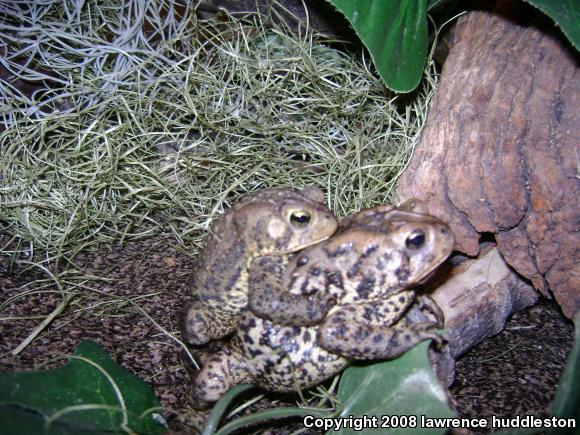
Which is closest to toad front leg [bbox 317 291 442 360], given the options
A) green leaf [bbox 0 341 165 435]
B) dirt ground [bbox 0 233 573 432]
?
dirt ground [bbox 0 233 573 432]

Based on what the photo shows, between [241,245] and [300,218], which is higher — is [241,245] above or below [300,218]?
below

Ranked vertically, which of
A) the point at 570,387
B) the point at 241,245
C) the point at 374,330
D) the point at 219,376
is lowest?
the point at 219,376

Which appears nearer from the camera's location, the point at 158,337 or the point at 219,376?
the point at 219,376

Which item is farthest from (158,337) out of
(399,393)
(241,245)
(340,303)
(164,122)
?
(164,122)

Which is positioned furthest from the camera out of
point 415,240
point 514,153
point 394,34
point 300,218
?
point 394,34

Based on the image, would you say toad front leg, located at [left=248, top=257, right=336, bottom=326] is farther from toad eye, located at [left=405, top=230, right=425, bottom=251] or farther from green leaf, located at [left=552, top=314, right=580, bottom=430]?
green leaf, located at [left=552, top=314, right=580, bottom=430]

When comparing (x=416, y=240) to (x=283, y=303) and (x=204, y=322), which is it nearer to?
(x=283, y=303)

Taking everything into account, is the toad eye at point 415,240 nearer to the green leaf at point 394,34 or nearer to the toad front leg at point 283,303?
the toad front leg at point 283,303
